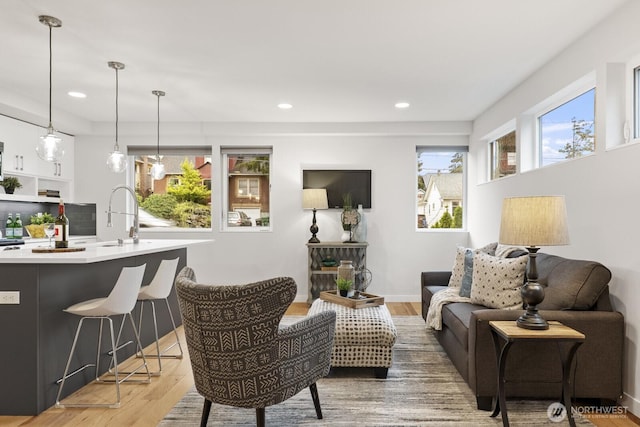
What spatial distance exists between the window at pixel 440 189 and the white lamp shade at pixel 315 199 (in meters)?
1.43

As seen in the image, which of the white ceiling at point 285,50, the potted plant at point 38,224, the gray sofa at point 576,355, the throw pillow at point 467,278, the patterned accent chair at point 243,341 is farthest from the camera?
the potted plant at point 38,224

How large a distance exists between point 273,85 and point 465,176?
3.22m

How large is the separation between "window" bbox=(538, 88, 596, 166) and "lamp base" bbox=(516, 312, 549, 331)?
1.46 metres

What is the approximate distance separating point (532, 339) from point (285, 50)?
2604mm

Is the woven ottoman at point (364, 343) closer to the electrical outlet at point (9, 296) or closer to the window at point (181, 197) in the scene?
the electrical outlet at point (9, 296)

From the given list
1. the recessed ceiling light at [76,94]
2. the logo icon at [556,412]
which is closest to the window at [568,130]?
the logo icon at [556,412]

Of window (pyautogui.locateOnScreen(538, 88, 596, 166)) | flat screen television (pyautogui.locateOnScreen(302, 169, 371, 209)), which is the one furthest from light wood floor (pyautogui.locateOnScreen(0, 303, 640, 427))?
flat screen television (pyautogui.locateOnScreen(302, 169, 371, 209))

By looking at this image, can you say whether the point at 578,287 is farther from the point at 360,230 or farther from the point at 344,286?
the point at 360,230

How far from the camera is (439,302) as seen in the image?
3.61 metres

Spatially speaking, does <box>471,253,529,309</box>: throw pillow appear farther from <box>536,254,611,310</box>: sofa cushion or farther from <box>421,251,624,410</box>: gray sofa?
<box>421,251,624,410</box>: gray sofa

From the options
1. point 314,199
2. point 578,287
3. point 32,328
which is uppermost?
point 314,199

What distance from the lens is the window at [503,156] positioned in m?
4.55

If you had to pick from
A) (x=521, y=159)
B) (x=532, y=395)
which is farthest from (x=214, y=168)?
(x=532, y=395)

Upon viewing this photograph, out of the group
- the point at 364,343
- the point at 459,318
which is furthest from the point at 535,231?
the point at 364,343
